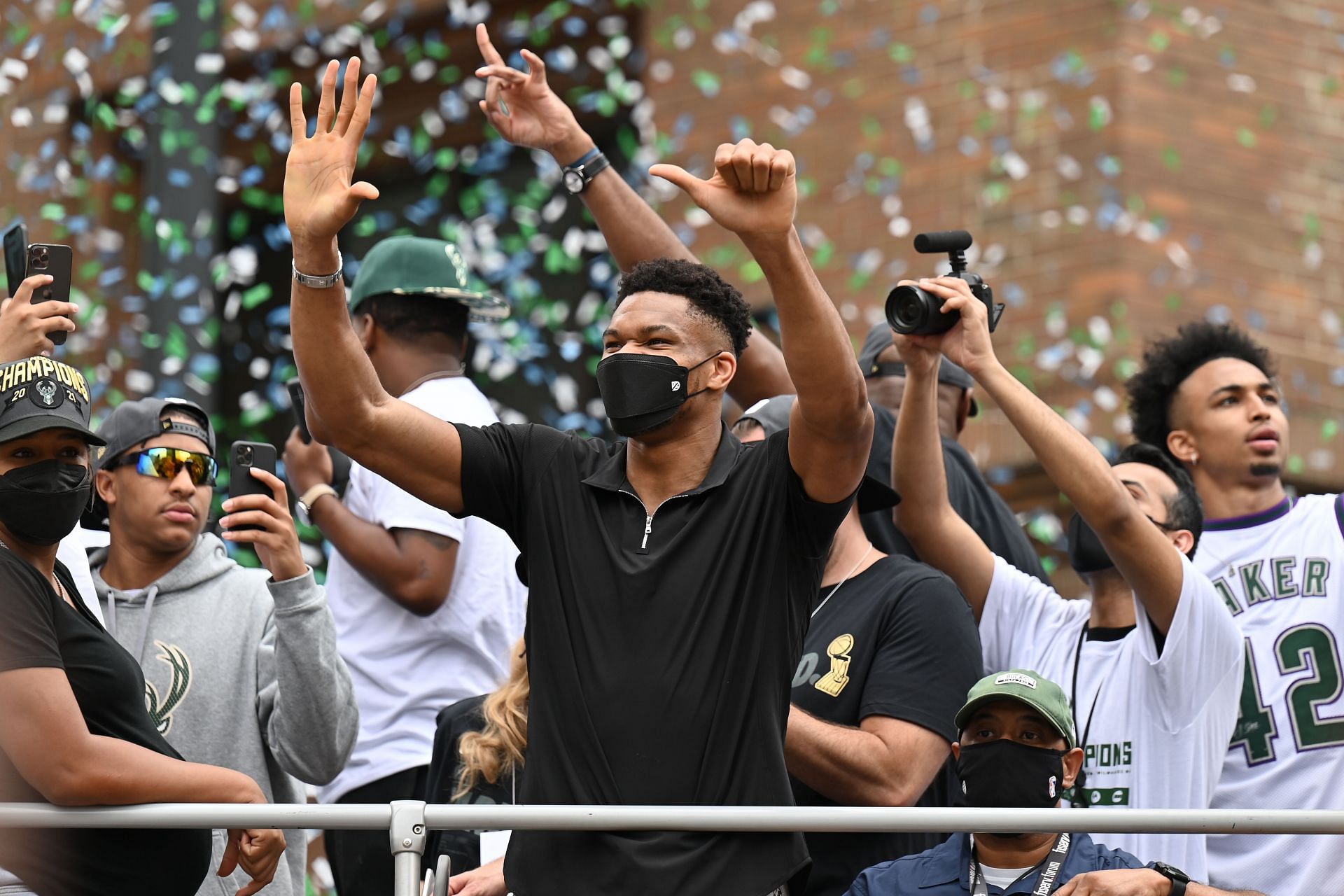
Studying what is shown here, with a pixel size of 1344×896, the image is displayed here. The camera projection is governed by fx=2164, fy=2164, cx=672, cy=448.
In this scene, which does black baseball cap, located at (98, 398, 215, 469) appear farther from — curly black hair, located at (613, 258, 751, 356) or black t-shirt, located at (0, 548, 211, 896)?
curly black hair, located at (613, 258, 751, 356)

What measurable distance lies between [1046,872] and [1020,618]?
127 cm

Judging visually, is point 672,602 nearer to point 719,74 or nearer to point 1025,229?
point 1025,229

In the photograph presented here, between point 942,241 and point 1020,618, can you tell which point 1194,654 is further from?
point 942,241

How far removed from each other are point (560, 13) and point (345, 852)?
655 cm

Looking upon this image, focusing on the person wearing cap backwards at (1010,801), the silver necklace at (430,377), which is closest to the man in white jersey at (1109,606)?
the person wearing cap backwards at (1010,801)

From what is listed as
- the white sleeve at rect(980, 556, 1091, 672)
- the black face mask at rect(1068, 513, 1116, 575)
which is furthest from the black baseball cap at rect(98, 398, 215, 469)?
the black face mask at rect(1068, 513, 1116, 575)

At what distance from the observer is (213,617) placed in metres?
5.21

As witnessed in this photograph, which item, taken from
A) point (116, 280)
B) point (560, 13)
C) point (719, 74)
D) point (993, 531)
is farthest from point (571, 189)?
point (116, 280)

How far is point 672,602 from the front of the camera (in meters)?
3.85

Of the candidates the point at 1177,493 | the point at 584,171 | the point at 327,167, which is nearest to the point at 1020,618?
the point at 1177,493

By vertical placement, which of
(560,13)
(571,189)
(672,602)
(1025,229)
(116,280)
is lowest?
(672,602)

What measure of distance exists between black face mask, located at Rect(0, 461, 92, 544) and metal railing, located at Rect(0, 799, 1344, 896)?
1.79 feet

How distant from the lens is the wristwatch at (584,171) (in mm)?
5664

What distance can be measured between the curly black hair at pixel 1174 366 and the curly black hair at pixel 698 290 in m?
2.24
